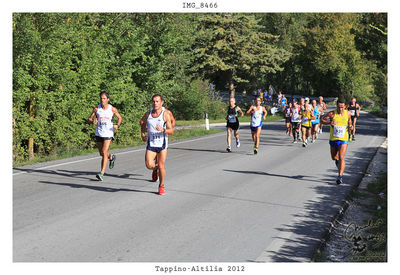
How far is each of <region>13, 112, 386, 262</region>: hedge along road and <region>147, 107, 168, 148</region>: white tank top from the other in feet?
3.39

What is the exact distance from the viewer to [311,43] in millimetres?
67188

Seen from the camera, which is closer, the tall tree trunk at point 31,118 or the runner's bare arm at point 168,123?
Answer: the runner's bare arm at point 168,123

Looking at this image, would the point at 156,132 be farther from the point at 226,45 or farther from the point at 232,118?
the point at 226,45

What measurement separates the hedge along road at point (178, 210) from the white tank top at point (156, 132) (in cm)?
103

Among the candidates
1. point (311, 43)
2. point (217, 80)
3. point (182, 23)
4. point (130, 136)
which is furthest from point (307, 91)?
point (130, 136)

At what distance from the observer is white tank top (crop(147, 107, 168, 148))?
9.27 m

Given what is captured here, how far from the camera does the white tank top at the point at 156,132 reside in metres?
9.27

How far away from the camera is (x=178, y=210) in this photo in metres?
8.39

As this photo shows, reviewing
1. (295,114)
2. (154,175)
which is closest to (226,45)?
(295,114)

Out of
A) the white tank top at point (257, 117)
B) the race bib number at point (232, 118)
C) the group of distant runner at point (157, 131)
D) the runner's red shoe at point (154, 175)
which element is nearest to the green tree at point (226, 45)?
the race bib number at point (232, 118)

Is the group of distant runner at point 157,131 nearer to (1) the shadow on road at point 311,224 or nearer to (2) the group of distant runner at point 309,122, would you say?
(2) the group of distant runner at point 309,122

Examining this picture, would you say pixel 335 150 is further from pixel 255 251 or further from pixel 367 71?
pixel 367 71

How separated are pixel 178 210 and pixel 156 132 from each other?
5.65 feet

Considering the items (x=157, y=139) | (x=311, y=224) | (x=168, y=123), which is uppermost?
(x=168, y=123)
